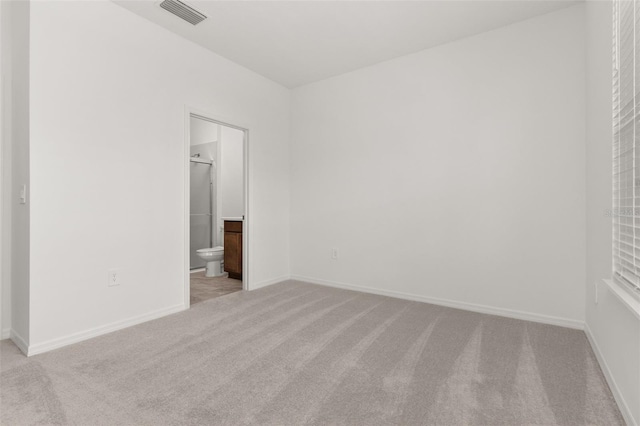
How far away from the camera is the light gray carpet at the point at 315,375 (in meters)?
1.51

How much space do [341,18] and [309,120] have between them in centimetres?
157

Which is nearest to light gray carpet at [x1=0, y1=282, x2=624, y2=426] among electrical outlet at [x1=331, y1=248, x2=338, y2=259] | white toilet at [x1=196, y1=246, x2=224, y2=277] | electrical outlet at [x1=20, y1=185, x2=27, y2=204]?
electrical outlet at [x1=20, y1=185, x2=27, y2=204]

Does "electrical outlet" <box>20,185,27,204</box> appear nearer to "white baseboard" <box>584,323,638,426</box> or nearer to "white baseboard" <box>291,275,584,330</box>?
"white baseboard" <box>291,275,584,330</box>

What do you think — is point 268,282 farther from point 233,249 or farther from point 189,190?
point 189,190

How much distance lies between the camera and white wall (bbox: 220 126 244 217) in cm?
553

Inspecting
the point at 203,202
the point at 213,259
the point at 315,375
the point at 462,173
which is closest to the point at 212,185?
the point at 203,202

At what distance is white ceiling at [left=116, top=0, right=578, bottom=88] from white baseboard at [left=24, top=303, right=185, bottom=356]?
2631mm

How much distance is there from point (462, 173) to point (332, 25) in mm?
1873

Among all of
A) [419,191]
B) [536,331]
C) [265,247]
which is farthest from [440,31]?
[265,247]

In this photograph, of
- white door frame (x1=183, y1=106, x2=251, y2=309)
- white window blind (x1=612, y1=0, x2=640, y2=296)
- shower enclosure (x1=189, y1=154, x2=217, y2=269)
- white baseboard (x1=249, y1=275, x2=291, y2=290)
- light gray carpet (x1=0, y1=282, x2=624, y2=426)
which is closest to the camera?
white window blind (x1=612, y1=0, x2=640, y2=296)

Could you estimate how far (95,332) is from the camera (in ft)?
8.11

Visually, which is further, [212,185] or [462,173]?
[212,185]

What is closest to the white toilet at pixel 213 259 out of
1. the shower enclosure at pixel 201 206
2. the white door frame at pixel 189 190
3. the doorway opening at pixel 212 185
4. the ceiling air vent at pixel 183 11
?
the doorway opening at pixel 212 185

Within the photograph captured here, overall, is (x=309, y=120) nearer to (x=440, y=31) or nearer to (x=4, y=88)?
(x=440, y=31)
